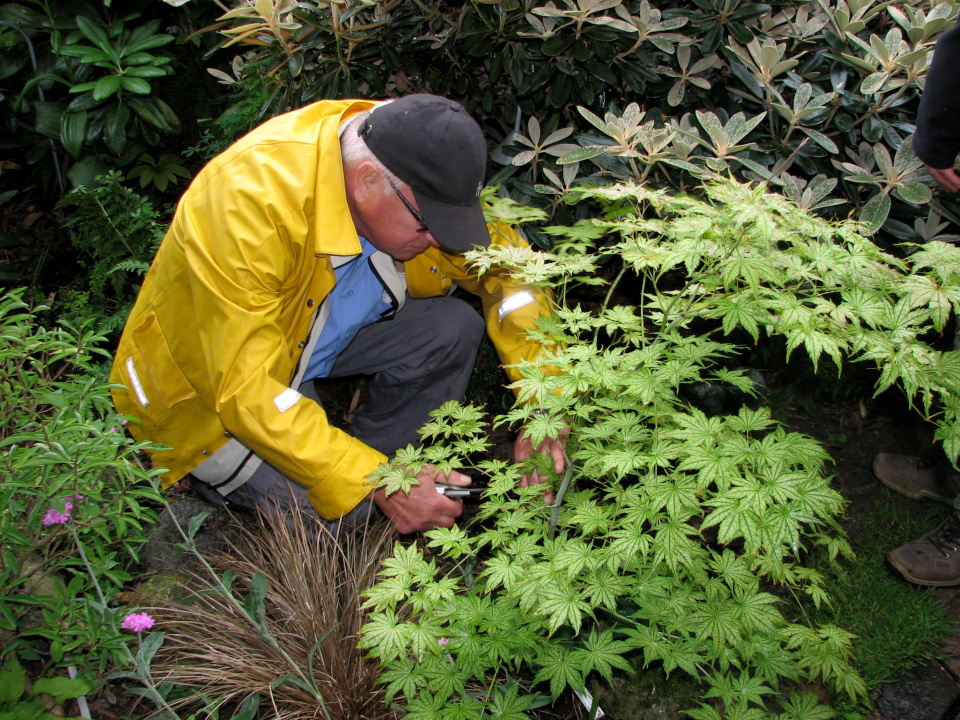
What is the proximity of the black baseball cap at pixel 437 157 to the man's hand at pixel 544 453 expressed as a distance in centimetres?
68

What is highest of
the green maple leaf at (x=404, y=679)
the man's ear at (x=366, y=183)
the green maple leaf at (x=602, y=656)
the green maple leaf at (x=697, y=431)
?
the man's ear at (x=366, y=183)

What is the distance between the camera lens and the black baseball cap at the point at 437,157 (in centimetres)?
203

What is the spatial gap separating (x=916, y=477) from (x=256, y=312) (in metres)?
2.86

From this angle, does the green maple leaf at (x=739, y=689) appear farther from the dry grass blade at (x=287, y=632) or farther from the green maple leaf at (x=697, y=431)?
the dry grass blade at (x=287, y=632)

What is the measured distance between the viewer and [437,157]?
2039 mm

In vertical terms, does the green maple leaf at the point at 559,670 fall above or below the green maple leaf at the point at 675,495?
below

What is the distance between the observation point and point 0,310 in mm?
1715

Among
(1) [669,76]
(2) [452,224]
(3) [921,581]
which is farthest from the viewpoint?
(1) [669,76]

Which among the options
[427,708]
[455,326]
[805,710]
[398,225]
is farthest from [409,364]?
[805,710]

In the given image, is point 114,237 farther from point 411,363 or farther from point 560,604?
point 560,604

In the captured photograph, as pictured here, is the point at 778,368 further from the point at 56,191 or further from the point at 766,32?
the point at 56,191

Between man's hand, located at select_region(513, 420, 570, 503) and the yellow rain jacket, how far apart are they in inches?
11.4

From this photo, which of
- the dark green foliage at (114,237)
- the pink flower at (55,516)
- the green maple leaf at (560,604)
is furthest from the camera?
the dark green foliage at (114,237)

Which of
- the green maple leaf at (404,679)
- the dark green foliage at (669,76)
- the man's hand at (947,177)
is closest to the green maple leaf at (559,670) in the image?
the green maple leaf at (404,679)
